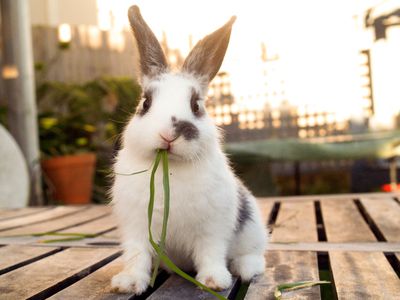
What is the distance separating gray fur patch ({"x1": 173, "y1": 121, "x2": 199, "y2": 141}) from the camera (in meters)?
1.22

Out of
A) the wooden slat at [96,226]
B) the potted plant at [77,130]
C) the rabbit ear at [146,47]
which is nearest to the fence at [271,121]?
the potted plant at [77,130]

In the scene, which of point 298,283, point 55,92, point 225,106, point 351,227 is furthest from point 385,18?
point 298,283

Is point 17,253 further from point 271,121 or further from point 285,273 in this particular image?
point 271,121

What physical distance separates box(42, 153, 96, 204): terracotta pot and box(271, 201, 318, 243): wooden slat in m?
2.40

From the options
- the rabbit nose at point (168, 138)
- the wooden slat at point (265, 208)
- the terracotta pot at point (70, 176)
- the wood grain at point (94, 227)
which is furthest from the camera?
the terracotta pot at point (70, 176)

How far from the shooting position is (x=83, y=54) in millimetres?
6578

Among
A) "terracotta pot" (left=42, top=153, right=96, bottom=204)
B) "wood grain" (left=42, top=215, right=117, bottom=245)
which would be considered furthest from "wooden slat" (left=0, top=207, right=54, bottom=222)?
"terracotta pot" (left=42, top=153, right=96, bottom=204)

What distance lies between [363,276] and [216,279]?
0.42m

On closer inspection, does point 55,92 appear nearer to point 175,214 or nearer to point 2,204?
point 2,204

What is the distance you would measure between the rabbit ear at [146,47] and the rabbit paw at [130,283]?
555 mm

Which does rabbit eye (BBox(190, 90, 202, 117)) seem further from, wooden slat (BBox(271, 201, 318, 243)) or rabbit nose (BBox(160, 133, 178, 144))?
wooden slat (BBox(271, 201, 318, 243))

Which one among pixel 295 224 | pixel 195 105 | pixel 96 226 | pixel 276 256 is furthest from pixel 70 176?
pixel 195 105

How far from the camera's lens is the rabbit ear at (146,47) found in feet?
4.66

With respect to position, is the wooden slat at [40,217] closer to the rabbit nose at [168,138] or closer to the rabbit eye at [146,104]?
the rabbit eye at [146,104]
